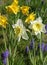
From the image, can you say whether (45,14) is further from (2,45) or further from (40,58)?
(40,58)

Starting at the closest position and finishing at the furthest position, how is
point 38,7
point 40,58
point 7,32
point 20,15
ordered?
point 40,58 < point 7,32 < point 20,15 < point 38,7

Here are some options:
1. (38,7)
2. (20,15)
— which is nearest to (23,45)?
(20,15)

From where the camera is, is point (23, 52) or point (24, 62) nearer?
point (24, 62)

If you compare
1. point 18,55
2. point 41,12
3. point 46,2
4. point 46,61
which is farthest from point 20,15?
point 46,61

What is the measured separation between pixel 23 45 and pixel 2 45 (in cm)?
23

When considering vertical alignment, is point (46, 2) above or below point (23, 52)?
above

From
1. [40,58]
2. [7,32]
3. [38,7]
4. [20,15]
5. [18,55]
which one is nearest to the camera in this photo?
[40,58]

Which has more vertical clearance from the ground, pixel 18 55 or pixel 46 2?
pixel 46 2

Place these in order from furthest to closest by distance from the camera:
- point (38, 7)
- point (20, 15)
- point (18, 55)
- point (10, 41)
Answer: point (38, 7) → point (20, 15) → point (10, 41) → point (18, 55)

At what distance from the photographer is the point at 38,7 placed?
3.74 metres

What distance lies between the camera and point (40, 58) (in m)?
2.33

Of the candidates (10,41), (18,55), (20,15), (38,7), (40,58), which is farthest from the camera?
(38,7)

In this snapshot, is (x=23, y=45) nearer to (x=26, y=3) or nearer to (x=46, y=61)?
(x=46, y=61)

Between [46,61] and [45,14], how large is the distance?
1.26 metres
